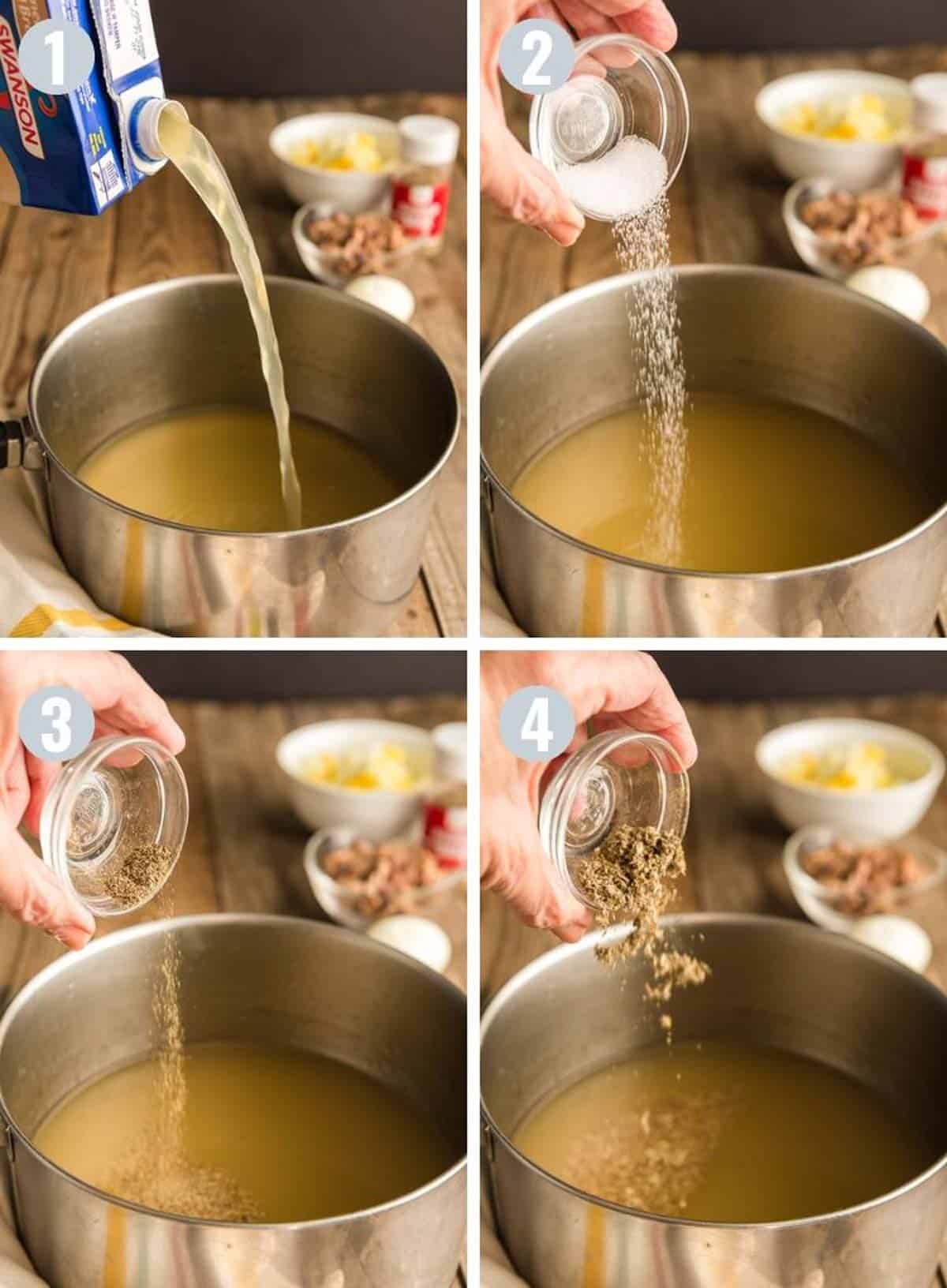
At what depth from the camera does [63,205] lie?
113 cm

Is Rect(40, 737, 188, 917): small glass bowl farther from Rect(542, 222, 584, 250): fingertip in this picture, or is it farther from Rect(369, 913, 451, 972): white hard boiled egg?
Rect(542, 222, 584, 250): fingertip

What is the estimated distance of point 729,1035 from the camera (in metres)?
1.32

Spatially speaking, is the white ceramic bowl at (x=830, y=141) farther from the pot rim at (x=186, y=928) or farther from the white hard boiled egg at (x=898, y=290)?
the pot rim at (x=186, y=928)

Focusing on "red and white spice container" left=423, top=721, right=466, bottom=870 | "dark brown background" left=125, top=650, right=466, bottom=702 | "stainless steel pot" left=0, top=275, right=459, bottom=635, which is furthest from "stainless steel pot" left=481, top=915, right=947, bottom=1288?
"stainless steel pot" left=0, top=275, right=459, bottom=635

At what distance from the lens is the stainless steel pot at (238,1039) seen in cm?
116

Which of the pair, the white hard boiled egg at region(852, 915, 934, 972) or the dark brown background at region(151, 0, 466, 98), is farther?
the white hard boiled egg at region(852, 915, 934, 972)

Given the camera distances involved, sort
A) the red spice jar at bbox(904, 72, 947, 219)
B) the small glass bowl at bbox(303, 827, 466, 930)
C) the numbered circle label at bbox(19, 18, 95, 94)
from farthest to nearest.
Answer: the small glass bowl at bbox(303, 827, 466, 930)
the red spice jar at bbox(904, 72, 947, 219)
the numbered circle label at bbox(19, 18, 95, 94)

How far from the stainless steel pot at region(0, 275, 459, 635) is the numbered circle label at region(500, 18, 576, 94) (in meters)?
0.19

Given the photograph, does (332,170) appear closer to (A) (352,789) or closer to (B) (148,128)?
(B) (148,128)

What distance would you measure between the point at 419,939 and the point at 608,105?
1.95 feet

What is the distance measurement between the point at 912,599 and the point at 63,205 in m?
0.61

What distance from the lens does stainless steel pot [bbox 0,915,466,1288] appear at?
45.7 inches

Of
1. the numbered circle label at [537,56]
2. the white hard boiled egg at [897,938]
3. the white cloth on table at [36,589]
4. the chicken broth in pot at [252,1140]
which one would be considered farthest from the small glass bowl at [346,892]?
the numbered circle label at [537,56]

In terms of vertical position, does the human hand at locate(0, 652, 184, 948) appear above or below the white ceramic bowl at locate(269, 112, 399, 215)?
below
